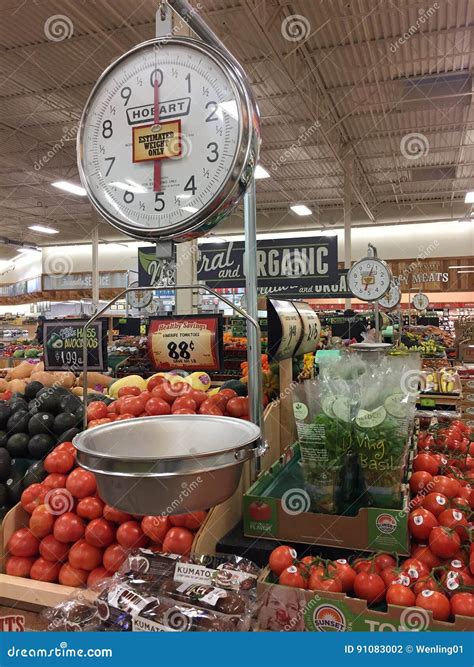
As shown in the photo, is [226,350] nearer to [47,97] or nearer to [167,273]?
[167,273]

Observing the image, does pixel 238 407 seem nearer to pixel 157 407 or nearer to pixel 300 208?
pixel 157 407

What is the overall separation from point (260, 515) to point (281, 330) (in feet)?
2.13

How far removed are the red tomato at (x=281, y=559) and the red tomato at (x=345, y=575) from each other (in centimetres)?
13

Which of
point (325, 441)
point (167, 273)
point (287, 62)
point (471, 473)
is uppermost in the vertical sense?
point (287, 62)

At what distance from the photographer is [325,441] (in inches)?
59.1

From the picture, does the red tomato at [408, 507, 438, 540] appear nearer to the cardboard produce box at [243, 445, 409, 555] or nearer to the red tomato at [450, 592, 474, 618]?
the cardboard produce box at [243, 445, 409, 555]

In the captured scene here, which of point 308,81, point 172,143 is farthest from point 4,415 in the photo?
point 308,81

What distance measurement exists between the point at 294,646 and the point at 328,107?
8.90m

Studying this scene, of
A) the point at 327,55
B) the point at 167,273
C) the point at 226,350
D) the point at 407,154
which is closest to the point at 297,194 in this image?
the point at 407,154

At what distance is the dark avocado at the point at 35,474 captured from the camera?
2008 millimetres

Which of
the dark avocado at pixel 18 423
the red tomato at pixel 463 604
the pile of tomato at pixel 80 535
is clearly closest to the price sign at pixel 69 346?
the dark avocado at pixel 18 423

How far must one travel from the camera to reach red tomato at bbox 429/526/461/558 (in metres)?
1.56

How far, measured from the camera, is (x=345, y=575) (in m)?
1.42

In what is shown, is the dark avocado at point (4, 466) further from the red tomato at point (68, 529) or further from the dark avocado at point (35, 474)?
the red tomato at point (68, 529)
